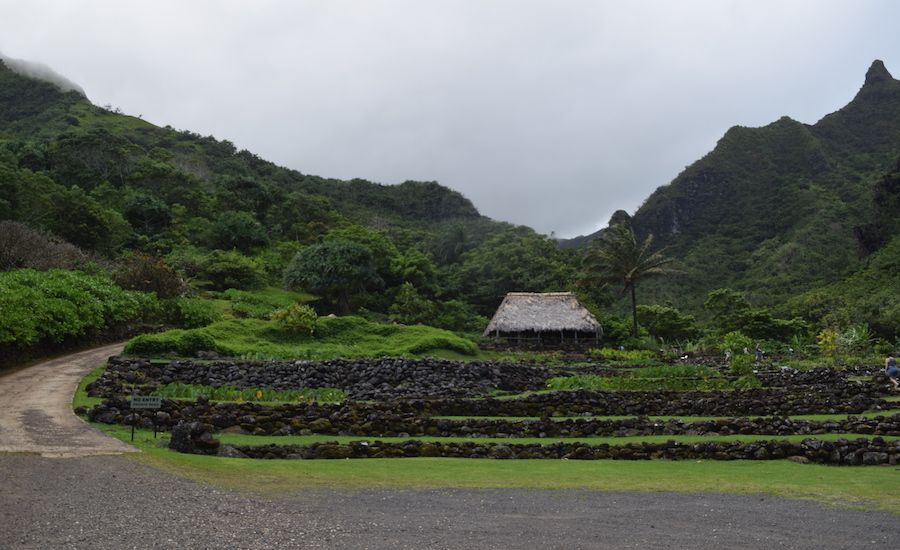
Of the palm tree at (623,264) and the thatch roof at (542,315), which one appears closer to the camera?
the thatch roof at (542,315)

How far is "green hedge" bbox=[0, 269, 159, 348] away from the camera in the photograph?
66.6 ft

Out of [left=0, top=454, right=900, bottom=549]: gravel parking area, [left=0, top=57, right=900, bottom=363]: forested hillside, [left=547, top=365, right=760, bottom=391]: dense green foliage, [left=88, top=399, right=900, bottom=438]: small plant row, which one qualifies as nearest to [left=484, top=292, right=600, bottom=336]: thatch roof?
[left=0, top=57, right=900, bottom=363]: forested hillside

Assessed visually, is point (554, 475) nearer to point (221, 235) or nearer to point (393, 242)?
point (221, 235)

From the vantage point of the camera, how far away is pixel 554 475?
10.5 meters

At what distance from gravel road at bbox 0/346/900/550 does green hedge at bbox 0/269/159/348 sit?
1171 centimetres

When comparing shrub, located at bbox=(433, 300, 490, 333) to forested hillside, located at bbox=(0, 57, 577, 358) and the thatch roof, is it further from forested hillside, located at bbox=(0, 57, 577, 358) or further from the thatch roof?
the thatch roof

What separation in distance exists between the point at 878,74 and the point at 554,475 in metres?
112

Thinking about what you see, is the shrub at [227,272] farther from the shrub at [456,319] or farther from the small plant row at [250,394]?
the small plant row at [250,394]

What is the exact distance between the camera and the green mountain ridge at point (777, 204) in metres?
64.6

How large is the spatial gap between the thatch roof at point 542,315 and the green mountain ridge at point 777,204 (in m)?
21.8

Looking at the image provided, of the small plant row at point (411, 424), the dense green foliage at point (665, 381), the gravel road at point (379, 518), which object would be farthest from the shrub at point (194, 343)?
the gravel road at point (379, 518)

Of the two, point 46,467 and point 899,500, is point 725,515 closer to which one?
point 899,500

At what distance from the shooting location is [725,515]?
8047 mm

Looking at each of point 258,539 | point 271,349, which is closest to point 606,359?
point 271,349
